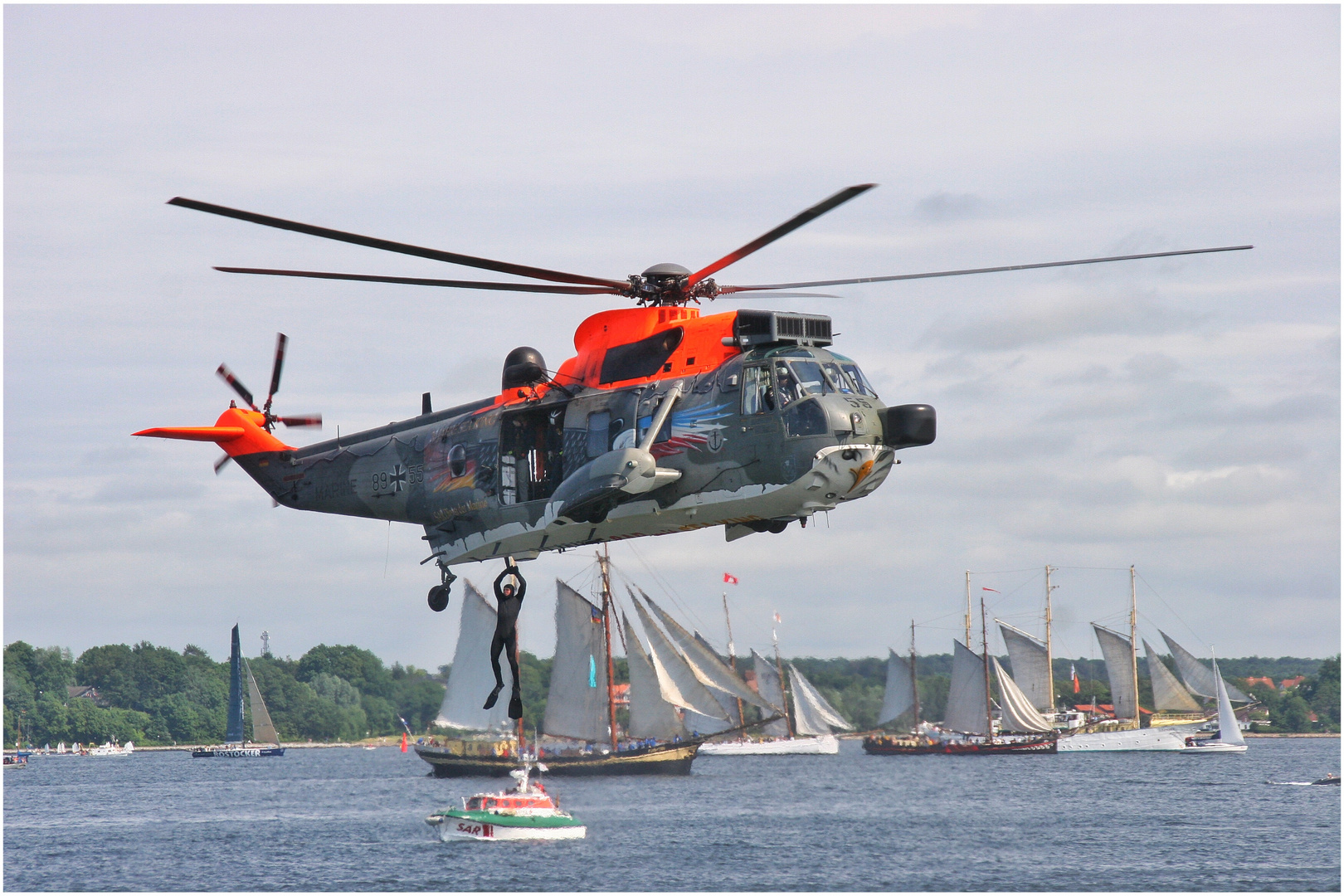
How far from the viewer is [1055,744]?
183 m

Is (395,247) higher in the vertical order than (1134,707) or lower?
higher

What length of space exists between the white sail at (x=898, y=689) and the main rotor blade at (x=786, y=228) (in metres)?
167

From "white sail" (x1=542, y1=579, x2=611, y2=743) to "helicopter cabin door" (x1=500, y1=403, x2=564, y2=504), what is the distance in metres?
97.5

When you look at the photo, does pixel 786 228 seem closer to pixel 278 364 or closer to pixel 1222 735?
pixel 278 364

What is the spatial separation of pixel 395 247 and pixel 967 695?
167723mm

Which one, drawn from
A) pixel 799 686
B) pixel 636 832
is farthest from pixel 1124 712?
pixel 636 832

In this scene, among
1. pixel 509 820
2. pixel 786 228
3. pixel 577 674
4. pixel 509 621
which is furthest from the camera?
pixel 577 674

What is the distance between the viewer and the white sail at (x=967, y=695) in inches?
6934

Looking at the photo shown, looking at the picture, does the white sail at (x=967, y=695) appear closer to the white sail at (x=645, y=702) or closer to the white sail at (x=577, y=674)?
the white sail at (x=645, y=702)

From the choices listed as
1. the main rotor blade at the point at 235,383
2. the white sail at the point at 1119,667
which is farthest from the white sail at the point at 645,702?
the main rotor blade at the point at 235,383

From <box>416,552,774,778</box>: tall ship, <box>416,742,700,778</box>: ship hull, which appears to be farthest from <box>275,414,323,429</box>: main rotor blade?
<box>416,742,700,778</box>: ship hull

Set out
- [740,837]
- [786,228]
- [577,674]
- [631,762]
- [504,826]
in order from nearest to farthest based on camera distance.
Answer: [786,228] < [504,826] < [740,837] < [577,674] < [631,762]

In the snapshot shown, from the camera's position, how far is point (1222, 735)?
177 metres

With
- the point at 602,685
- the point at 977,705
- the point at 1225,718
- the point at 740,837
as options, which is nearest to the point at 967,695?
the point at 977,705
